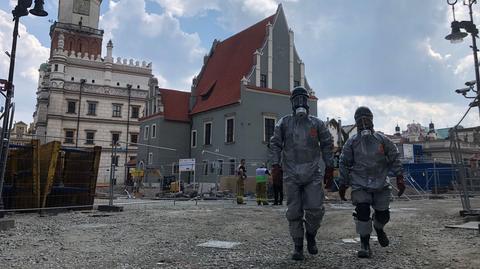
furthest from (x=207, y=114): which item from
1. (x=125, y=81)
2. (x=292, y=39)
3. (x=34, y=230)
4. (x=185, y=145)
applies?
(x=34, y=230)

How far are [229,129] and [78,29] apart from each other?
3875cm

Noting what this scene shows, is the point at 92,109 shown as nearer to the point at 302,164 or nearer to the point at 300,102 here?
the point at 300,102

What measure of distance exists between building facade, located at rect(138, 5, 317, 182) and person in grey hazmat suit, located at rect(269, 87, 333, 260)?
24853mm

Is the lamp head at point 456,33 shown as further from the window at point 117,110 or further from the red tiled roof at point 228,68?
the window at point 117,110

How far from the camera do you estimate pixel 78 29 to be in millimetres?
62031

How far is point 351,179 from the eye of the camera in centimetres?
563

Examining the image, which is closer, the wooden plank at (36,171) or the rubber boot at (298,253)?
the rubber boot at (298,253)

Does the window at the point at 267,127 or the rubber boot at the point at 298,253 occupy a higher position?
the window at the point at 267,127

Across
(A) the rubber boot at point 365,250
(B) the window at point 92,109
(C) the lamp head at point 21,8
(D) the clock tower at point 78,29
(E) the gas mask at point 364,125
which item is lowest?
(A) the rubber boot at point 365,250

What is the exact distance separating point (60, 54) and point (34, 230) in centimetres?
5520

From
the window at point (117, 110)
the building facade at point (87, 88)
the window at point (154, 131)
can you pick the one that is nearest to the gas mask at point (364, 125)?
the window at point (154, 131)

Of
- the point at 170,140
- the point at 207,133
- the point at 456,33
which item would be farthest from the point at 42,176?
the point at 170,140

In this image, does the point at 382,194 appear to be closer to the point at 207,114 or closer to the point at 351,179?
the point at 351,179

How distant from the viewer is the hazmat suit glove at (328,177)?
17.1ft
